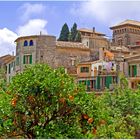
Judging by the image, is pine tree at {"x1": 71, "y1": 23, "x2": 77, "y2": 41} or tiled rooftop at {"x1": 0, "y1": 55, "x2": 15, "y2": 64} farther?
pine tree at {"x1": 71, "y1": 23, "x2": 77, "y2": 41}

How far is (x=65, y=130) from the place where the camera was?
33.6ft

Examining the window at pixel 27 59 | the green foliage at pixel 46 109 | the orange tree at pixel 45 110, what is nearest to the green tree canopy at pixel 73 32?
the window at pixel 27 59

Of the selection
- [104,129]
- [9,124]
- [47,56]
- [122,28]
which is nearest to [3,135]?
[9,124]

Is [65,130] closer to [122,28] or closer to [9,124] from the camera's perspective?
[9,124]

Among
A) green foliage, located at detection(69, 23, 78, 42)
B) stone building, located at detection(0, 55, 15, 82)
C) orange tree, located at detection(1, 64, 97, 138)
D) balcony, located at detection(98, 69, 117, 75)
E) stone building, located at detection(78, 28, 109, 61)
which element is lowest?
orange tree, located at detection(1, 64, 97, 138)

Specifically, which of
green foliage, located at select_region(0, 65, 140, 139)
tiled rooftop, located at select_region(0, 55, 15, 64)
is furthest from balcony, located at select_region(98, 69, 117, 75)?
green foliage, located at select_region(0, 65, 140, 139)

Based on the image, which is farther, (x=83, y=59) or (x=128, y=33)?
(x=128, y=33)

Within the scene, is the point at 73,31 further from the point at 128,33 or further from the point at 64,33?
the point at 128,33

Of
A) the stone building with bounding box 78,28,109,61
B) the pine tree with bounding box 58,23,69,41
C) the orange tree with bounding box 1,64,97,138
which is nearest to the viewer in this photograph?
Answer: the orange tree with bounding box 1,64,97,138

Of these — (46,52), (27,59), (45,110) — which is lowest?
(45,110)

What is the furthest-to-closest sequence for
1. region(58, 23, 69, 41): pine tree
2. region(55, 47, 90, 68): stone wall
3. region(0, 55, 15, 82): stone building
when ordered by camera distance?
region(58, 23, 69, 41): pine tree
region(0, 55, 15, 82): stone building
region(55, 47, 90, 68): stone wall

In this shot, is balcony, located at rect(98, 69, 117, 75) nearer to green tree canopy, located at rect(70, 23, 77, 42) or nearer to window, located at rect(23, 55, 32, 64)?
window, located at rect(23, 55, 32, 64)

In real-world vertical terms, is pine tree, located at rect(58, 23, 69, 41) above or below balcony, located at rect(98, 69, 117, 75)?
above

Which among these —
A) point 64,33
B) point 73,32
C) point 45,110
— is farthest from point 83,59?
point 45,110
